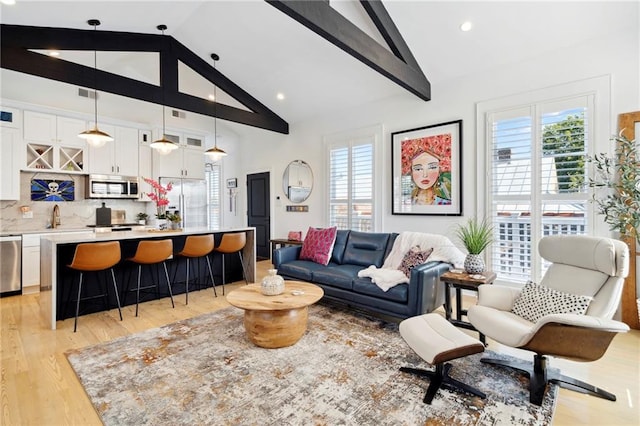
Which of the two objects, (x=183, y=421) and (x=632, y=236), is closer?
(x=183, y=421)

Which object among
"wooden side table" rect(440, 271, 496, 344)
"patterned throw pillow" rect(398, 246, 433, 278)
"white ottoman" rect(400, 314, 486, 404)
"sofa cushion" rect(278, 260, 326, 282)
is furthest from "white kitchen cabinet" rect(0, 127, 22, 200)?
"wooden side table" rect(440, 271, 496, 344)

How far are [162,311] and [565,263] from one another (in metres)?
4.22

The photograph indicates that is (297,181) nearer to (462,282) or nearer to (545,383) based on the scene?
(462,282)

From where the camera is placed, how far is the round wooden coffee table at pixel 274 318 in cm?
273

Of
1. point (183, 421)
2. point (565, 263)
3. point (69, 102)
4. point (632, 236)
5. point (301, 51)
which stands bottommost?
point (183, 421)

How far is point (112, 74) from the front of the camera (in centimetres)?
427

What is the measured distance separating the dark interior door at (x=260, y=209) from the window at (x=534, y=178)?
15.7 ft

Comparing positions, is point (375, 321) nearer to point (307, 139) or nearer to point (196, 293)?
point (196, 293)

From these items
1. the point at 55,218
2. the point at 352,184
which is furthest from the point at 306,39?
the point at 55,218

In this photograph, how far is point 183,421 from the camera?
A: 1.88 m

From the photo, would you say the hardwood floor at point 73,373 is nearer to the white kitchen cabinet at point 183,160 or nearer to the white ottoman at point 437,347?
the white ottoman at point 437,347

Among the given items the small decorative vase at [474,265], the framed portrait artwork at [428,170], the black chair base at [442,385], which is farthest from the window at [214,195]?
the black chair base at [442,385]

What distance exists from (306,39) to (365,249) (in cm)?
305

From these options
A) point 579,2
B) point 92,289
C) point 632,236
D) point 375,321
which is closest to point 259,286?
point 375,321
